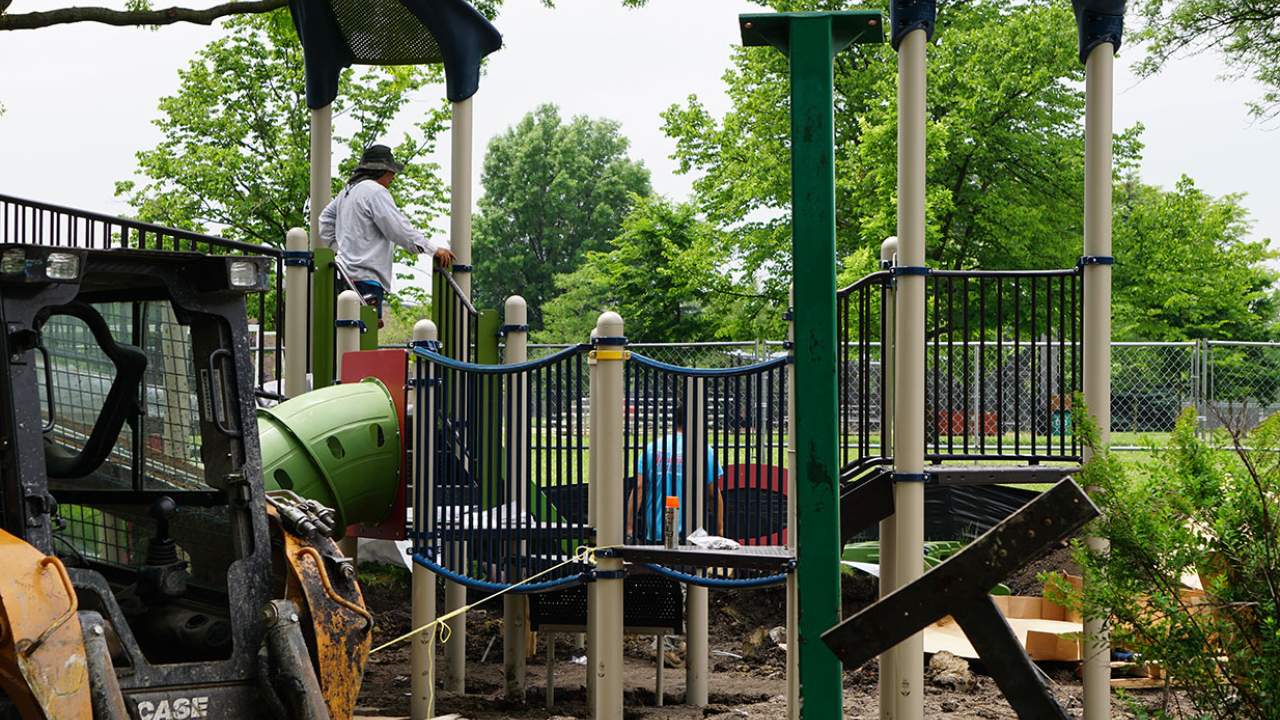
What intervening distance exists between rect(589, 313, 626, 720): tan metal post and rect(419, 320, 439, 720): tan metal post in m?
1.23

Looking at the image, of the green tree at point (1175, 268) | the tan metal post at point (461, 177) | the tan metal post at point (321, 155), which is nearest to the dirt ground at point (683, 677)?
the tan metal post at point (461, 177)

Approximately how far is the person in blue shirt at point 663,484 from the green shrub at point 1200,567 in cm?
336

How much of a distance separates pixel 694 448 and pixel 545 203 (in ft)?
198

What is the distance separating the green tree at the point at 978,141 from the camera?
25.2 metres

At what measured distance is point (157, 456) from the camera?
5297 millimetres

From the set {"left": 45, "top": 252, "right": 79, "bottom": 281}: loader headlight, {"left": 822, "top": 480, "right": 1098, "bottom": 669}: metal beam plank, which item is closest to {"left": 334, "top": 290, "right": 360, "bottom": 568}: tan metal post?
{"left": 45, "top": 252, "right": 79, "bottom": 281}: loader headlight

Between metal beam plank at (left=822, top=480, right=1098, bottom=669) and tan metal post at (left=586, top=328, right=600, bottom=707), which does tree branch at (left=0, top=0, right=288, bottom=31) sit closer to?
tan metal post at (left=586, top=328, right=600, bottom=707)

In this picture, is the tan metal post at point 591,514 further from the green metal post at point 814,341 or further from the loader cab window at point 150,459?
the green metal post at point 814,341

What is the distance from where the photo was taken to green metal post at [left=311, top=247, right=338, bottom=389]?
9.28m

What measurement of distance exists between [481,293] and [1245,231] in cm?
3513

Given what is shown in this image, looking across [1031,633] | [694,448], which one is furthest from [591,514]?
[1031,633]

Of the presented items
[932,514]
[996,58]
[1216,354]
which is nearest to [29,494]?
[932,514]

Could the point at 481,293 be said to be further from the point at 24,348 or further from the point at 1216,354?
the point at 24,348

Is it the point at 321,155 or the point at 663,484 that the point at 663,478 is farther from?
the point at 321,155
